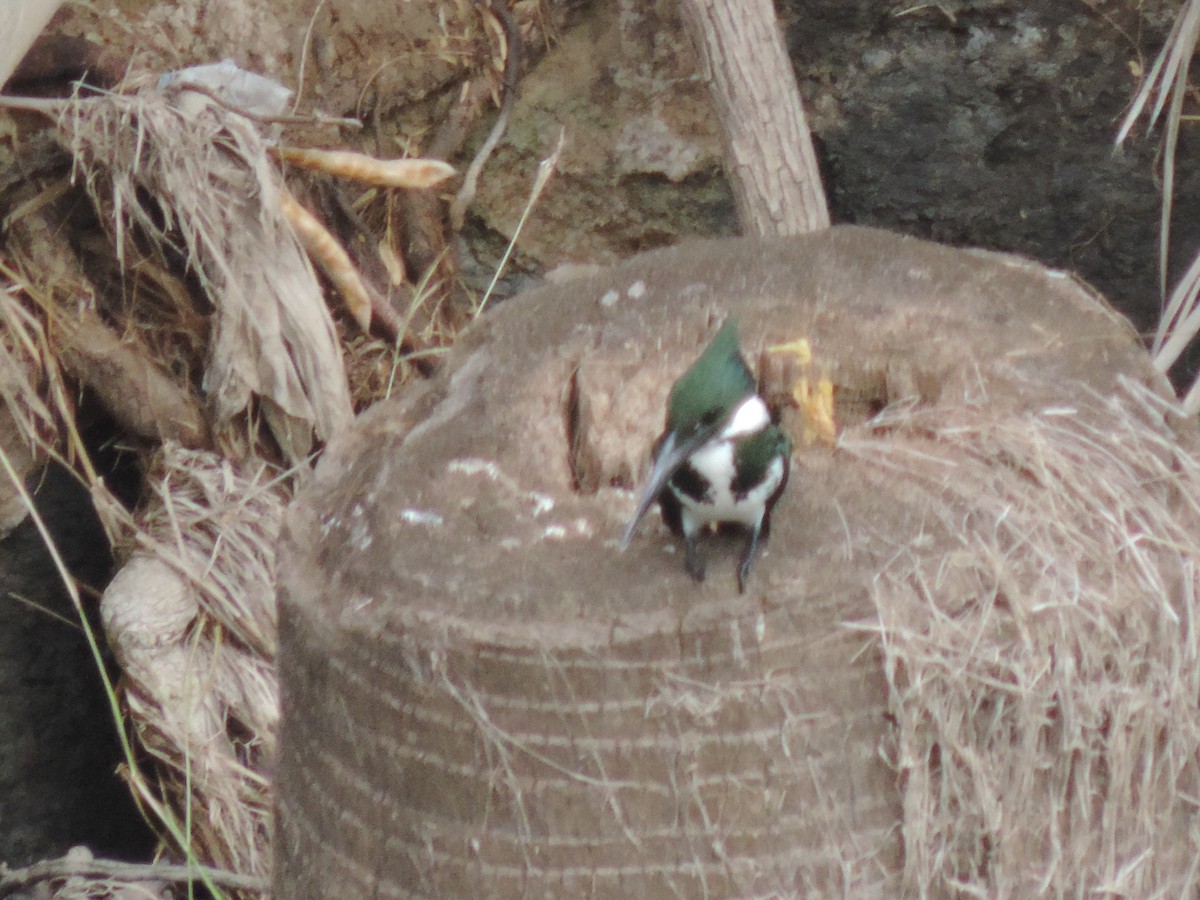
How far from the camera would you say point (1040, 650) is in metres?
1.23

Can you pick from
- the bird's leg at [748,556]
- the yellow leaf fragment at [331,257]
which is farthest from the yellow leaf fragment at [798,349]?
the yellow leaf fragment at [331,257]

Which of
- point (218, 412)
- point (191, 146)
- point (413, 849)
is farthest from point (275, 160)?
point (413, 849)

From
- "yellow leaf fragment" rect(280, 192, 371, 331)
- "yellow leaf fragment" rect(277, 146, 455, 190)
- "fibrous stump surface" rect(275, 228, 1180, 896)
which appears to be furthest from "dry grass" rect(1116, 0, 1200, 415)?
"yellow leaf fragment" rect(280, 192, 371, 331)

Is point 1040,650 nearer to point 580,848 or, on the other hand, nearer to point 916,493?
point 916,493

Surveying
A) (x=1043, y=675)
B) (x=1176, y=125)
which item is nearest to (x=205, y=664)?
(x=1043, y=675)

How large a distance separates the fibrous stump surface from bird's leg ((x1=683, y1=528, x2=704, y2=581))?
1 cm

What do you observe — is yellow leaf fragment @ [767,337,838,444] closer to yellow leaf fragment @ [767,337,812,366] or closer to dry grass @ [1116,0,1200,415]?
yellow leaf fragment @ [767,337,812,366]

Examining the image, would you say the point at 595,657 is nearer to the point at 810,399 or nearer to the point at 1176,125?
the point at 810,399

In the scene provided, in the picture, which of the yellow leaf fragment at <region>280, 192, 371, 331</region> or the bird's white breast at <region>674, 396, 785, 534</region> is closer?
the bird's white breast at <region>674, 396, 785, 534</region>

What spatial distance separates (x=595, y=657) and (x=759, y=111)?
4.73 feet

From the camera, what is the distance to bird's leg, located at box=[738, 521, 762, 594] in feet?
3.99

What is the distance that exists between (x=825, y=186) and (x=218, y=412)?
55.7 inches

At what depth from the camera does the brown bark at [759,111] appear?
2.34m

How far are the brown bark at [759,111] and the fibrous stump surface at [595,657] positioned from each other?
87cm
